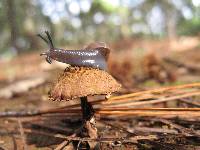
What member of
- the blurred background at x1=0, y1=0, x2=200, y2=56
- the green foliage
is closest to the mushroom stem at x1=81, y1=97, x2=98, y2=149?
the blurred background at x1=0, y1=0, x2=200, y2=56

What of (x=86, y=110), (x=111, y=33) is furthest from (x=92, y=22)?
(x=86, y=110)

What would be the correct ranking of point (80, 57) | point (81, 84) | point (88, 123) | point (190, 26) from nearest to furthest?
1. point (81, 84)
2. point (80, 57)
3. point (88, 123)
4. point (190, 26)

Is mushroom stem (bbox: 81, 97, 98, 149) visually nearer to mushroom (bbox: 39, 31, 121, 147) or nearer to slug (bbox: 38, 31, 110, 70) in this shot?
mushroom (bbox: 39, 31, 121, 147)

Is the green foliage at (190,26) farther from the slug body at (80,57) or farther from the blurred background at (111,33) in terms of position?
the slug body at (80,57)

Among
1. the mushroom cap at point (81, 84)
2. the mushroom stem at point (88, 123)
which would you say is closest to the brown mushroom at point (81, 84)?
the mushroom cap at point (81, 84)

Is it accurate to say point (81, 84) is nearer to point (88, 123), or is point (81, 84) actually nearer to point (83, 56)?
point (83, 56)

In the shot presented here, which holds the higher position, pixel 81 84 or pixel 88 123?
pixel 81 84

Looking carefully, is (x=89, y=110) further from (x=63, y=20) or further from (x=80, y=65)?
(x=63, y=20)

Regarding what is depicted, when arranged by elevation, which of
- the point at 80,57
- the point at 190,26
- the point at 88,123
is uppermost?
the point at 190,26
